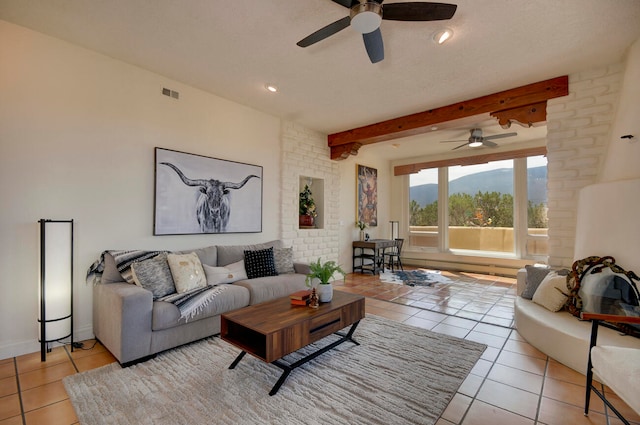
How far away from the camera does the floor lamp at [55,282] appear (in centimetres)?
239

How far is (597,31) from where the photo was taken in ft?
8.07

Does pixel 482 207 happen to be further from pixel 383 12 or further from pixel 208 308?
pixel 208 308

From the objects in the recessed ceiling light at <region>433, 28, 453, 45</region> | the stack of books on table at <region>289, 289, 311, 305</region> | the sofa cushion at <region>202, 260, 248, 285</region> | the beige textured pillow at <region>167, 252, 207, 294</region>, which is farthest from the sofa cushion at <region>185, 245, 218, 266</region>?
the recessed ceiling light at <region>433, 28, 453, 45</region>

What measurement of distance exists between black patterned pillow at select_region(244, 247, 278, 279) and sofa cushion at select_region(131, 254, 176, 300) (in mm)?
926

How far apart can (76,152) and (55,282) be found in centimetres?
122

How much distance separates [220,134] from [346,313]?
290 cm

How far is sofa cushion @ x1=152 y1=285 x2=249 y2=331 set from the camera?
241 cm

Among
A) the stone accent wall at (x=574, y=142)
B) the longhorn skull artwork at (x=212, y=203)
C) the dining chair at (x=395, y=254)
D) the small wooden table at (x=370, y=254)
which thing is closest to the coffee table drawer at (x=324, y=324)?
the longhorn skull artwork at (x=212, y=203)

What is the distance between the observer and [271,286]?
129 inches

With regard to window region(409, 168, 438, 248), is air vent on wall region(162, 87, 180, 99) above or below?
above

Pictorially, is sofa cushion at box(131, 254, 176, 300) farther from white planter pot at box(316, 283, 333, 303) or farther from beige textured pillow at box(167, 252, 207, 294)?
white planter pot at box(316, 283, 333, 303)

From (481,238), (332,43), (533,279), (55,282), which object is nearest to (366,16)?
(332,43)

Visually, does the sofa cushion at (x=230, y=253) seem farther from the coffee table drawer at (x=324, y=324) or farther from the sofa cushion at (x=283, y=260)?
the coffee table drawer at (x=324, y=324)

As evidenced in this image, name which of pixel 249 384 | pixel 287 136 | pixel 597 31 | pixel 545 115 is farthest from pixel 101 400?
pixel 545 115
